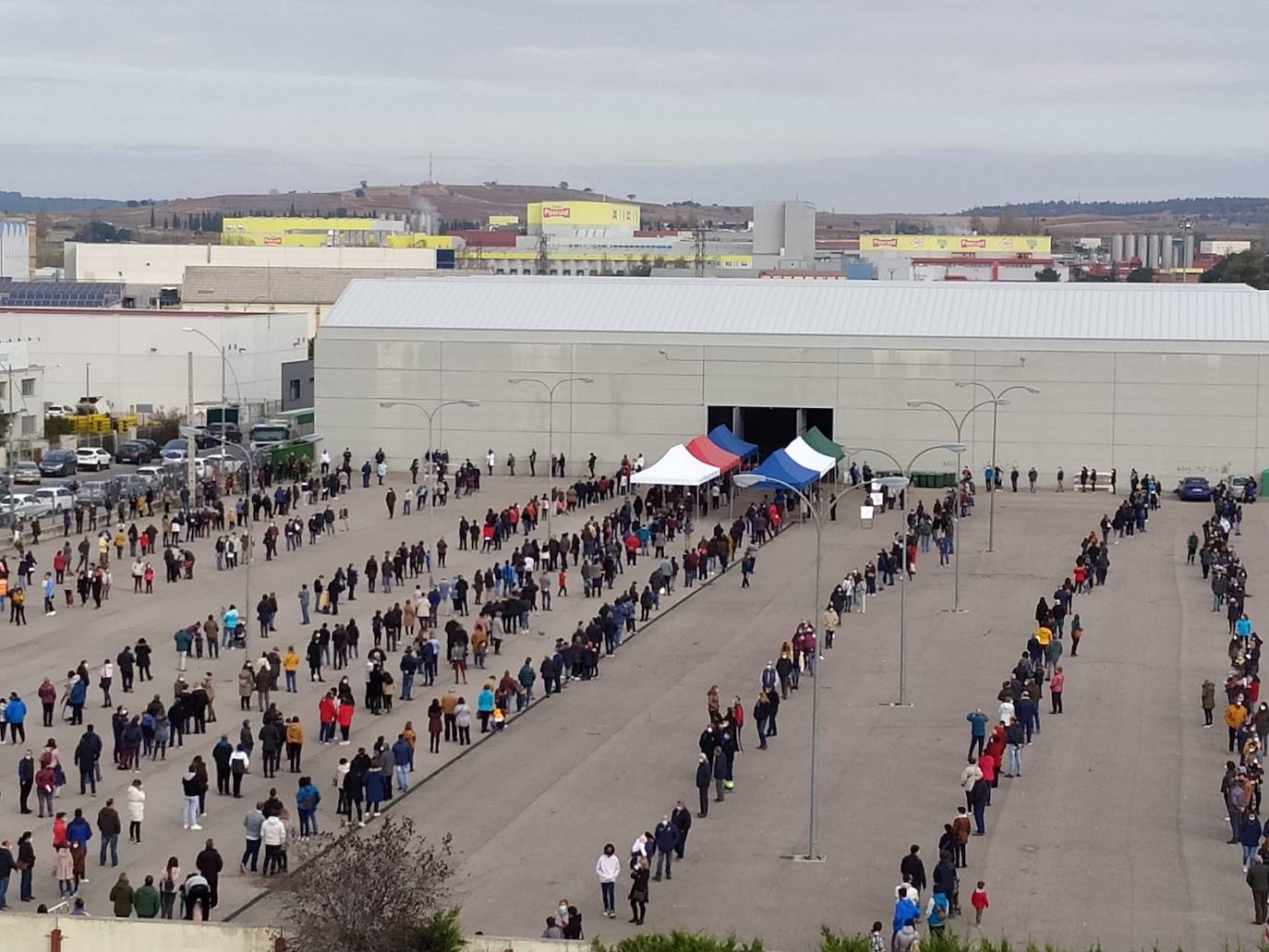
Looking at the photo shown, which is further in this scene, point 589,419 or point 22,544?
point 589,419

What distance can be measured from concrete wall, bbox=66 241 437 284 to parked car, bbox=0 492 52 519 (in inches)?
3159

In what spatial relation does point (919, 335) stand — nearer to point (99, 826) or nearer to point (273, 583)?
point (273, 583)

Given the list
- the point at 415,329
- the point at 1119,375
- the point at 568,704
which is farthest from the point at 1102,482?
the point at 568,704

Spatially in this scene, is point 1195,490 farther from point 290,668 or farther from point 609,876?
point 609,876

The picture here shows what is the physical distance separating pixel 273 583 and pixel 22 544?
799cm

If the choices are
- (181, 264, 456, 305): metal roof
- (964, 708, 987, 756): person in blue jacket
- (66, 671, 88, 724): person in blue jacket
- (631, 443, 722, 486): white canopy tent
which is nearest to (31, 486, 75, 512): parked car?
(631, 443, 722, 486): white canopy tent

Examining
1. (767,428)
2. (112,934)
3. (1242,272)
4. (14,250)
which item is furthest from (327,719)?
(1242,272)

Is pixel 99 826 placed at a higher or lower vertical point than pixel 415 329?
lower

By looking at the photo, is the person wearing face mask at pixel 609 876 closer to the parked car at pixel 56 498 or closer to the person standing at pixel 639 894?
the person standing at pixel 639 894

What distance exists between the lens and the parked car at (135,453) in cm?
7631

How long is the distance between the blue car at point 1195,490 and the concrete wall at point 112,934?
51003 millimetres

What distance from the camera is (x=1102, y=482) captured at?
71.6 m

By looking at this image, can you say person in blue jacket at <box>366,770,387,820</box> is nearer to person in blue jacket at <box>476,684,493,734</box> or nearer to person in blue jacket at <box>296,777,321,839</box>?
person in blue jacket at <box>296,777,321,839</box>

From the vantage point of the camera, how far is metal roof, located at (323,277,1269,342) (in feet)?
240
